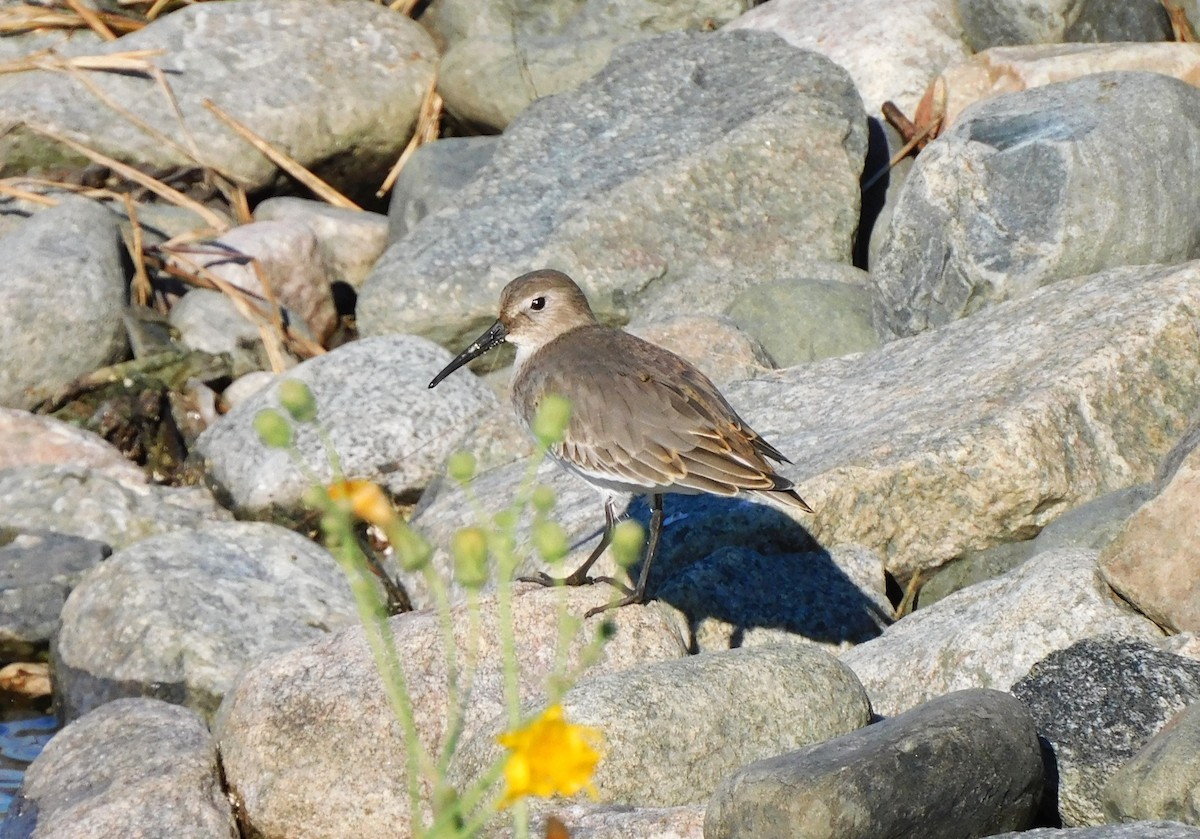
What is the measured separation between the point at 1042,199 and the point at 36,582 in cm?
522

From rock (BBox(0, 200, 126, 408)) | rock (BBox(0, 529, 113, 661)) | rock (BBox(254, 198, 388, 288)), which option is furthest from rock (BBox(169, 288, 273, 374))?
rock (BBox(0, 529, 113, 661))

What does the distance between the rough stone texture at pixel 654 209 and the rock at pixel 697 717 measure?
4.77 metres

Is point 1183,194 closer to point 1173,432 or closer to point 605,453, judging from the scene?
point 1173,432

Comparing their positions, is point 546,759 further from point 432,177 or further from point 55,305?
point 432,177

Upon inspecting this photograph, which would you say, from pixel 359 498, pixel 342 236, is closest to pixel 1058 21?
pixel 342 236

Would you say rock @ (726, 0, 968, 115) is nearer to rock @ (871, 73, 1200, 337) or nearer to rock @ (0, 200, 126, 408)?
rock @ (871, 73, 1200, 337)

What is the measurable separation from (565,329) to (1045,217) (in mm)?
2566

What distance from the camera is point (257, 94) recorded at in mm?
12062

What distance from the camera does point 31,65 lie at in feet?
39.4

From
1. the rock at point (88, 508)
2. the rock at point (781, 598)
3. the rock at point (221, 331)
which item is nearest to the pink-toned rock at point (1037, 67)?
the rock at point (781, 598)

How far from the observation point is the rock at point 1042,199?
821 centimetres

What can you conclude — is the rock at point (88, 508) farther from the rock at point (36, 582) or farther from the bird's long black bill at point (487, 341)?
the bird's long black bill at point (487, 341)

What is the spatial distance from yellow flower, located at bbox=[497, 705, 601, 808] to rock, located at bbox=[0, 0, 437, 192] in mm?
10441

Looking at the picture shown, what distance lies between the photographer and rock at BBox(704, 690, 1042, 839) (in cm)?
438
